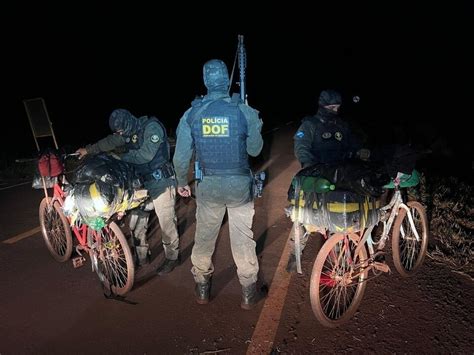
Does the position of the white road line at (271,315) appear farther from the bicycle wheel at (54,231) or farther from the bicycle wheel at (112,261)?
the bicycle wheel at (54,231)

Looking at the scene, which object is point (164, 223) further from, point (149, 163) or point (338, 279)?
point (338, 279)

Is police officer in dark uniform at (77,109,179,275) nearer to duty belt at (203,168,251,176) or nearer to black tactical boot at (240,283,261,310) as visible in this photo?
duty belt at (203,168,251,176)

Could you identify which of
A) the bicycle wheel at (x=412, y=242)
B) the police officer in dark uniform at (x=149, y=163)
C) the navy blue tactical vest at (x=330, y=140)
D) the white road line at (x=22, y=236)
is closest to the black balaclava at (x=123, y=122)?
the police officer in dark uniform at (x=149, y=163)

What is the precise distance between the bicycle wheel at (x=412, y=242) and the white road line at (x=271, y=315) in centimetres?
122

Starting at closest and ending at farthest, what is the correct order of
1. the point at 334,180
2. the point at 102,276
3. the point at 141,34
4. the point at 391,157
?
the point at 334,180 < the point at 391,157 < the point at 102,276 < the point at 141,34

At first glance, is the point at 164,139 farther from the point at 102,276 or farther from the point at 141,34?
the point at 141,34

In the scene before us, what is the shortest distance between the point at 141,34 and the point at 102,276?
62.5m

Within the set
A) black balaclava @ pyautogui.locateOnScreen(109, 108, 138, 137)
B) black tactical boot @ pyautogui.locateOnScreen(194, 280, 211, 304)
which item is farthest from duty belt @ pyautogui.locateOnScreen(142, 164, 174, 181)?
black tactical boot @ pyautogui.locateOnScreen(194, 280, 211, 304)

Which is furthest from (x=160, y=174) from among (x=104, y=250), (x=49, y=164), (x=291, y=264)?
(x=291, y=264)

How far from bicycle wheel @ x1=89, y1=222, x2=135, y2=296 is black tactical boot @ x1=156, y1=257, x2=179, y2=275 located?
40 centimetres

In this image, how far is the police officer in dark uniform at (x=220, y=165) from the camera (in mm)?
3309

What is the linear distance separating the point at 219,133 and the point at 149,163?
4.01 feet

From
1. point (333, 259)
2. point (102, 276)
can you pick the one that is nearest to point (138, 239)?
point (102, 276)

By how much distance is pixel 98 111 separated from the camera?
29.1m
